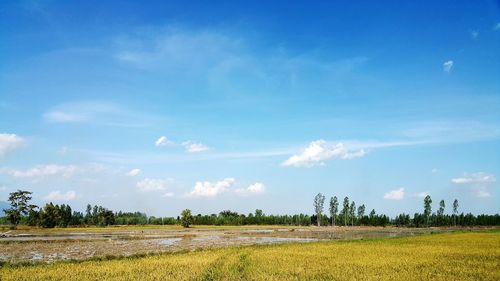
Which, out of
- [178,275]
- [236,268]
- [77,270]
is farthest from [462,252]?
[77,270]

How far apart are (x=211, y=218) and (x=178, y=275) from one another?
140 metres

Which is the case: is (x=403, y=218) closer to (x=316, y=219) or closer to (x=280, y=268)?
(x=316, y=219)

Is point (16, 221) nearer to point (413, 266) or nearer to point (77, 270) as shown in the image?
point (77, 270)

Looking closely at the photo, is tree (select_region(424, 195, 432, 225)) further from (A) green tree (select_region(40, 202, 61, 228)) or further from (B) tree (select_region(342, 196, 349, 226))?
(A) green tree (select_region(40, 202, 61, 228))

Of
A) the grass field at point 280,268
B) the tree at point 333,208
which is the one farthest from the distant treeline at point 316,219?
the grass field at point 280,268

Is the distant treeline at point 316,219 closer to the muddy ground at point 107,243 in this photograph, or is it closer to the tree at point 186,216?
the tree at point 186,216

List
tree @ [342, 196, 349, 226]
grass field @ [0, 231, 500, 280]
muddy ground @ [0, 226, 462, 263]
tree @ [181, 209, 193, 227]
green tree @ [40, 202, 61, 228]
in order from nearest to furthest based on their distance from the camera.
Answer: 1. grass field @ [0, 231, 500, 280]
2. muddy ground @ [0, 226, 462, 263]
3. green tree @ [40, 202, 61, 228]
4. tree @ [181, 209, 193, 227]
5. tree @ [342, 196, 349, 226]

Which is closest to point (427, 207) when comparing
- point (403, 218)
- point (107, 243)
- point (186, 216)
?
point (403, 218)

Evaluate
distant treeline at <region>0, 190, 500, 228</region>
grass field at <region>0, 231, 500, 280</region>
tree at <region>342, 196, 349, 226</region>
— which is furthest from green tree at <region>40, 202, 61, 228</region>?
tree at <region>342, 196, 349, 226</region>

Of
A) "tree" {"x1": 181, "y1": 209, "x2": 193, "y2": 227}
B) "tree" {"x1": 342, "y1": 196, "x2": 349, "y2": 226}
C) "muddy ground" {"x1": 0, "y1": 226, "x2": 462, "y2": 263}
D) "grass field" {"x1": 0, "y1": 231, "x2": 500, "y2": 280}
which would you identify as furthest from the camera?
"tree" {"x1": 342, "y1": 196, "x2": 349, "y2": 226}

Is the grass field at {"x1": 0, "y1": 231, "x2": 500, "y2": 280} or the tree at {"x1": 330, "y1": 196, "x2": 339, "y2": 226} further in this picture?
the tree at {"x1": 330, "y1": 196, "x2": 339, "y2": 226}

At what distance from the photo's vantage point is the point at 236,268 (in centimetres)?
2319

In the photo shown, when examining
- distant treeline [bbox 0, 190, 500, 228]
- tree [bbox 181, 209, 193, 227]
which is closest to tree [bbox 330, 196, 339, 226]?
distant treeline [bbox 0, 190, 500, 228]

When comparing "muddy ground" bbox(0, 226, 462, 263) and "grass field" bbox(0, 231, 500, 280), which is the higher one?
"grass field" bbox(0, 231, 500, 280)
